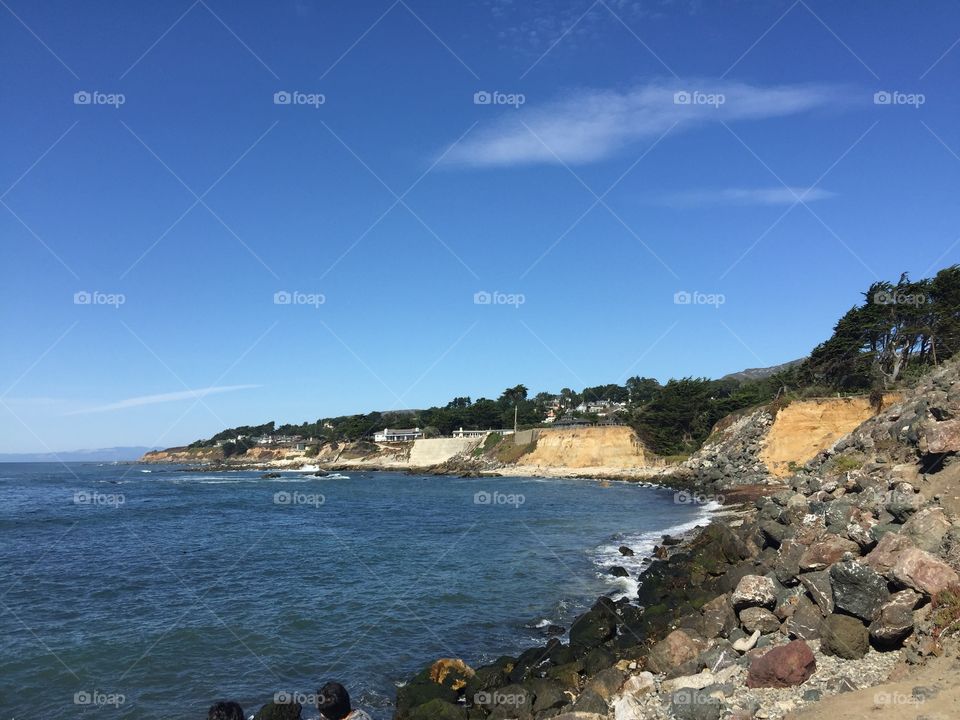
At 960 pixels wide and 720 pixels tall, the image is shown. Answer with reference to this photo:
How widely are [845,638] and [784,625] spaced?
1774 mm

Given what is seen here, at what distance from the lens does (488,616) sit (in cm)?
1775

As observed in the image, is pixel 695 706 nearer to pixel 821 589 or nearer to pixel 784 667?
pixel 784 667

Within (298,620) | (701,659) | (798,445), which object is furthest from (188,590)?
(798,445)

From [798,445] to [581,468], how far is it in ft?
131

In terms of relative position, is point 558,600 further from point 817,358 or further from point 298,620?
point 817,358

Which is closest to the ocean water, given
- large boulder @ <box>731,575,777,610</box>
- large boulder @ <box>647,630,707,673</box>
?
large boulder @ <box>647,630,707,673</box>

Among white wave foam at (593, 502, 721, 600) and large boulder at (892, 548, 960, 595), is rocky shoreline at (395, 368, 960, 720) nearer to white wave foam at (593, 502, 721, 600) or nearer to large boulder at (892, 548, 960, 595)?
large boulder at (892, 548, 960, 595)

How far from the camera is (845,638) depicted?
29.5 ft

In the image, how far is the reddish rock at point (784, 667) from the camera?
28.1ft

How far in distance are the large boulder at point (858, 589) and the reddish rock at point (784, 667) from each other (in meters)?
1.12

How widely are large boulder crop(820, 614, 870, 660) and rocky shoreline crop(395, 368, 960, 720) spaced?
0.02m

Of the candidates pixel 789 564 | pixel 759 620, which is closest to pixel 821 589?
pixel 759 620

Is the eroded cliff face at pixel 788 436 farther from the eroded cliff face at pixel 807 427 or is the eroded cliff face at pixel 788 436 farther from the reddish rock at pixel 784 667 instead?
the reddish rock at pixel 784 667

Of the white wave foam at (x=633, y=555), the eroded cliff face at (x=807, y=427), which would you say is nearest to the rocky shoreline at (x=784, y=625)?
the white wave foam at (x=633, y=555)
